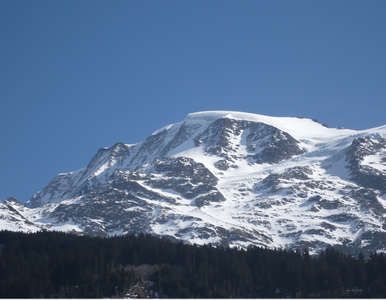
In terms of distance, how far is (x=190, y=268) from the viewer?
6245 inches

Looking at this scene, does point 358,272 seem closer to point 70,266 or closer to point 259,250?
point 259,250

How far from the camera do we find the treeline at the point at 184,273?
461 ft

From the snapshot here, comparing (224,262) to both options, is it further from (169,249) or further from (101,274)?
(101,274)

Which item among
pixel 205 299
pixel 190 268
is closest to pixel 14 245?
pixel 190 268

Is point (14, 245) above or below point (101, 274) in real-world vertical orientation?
above

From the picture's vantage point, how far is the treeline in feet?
461

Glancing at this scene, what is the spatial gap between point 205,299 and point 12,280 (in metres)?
45.9

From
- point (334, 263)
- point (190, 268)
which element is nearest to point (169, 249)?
point (190, 268)

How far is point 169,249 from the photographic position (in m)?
174

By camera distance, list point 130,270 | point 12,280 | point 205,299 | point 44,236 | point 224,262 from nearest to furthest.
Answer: point 12,280
point 205,299
point 130,270
point 224,262
point 44,236

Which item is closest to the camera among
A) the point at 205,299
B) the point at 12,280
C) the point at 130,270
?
the point at 12,280

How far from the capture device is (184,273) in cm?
15850

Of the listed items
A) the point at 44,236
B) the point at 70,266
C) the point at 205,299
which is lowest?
the point at 205,299

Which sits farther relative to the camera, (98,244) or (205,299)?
(98,244)
